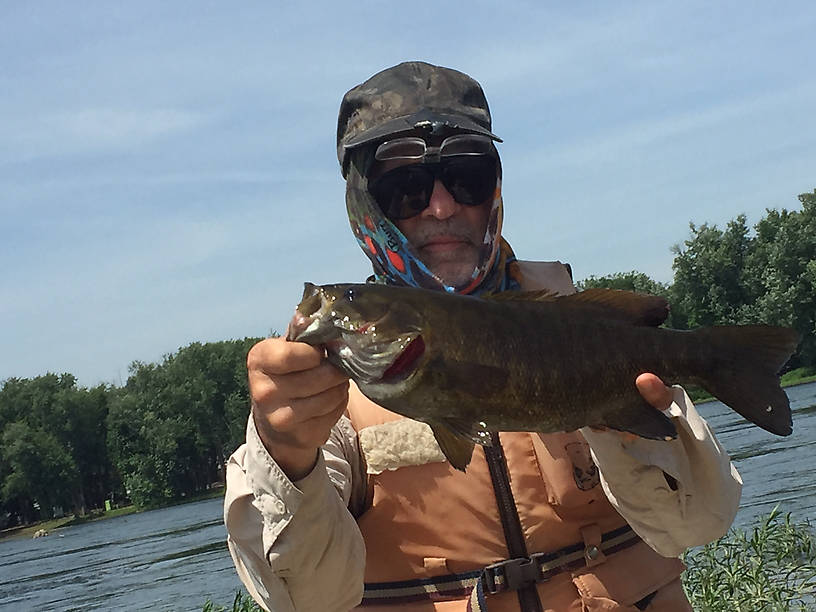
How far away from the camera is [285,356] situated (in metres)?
2.83

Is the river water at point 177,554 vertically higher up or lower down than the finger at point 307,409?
lower down

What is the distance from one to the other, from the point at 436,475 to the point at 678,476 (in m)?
1.06

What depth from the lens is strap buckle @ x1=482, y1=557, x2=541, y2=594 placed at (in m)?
3.82

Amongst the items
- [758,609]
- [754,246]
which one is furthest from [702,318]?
[758,609]

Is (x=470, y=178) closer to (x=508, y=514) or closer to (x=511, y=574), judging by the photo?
(x=508, y=514)

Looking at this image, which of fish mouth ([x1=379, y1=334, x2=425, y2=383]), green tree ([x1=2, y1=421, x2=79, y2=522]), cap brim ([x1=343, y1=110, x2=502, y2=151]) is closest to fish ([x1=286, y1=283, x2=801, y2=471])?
fish mouth ([x1=379, y1=334, x2=425, y2=383])

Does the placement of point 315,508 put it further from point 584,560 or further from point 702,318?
point 702,318

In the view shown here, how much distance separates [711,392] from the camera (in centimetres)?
329

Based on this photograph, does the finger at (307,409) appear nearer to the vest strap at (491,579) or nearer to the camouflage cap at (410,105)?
the vest strap at (491,579)

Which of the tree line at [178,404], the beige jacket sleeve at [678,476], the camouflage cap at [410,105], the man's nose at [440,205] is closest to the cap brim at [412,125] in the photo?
the camouflage cap at [410,105]

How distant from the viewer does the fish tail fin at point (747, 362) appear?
127 inches

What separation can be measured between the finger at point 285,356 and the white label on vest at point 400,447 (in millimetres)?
1196

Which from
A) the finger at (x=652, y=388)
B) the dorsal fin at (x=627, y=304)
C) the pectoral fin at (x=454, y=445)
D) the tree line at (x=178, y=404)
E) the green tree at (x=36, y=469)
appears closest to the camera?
the pectoral fin at (x=454, y=445)

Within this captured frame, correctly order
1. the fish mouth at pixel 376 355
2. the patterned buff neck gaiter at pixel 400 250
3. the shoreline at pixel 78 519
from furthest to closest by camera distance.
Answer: the shoreline at pixel 78 519
the patterned buff neck gaiter at pixel 400 250
the fish mouth at pixel 376 355
